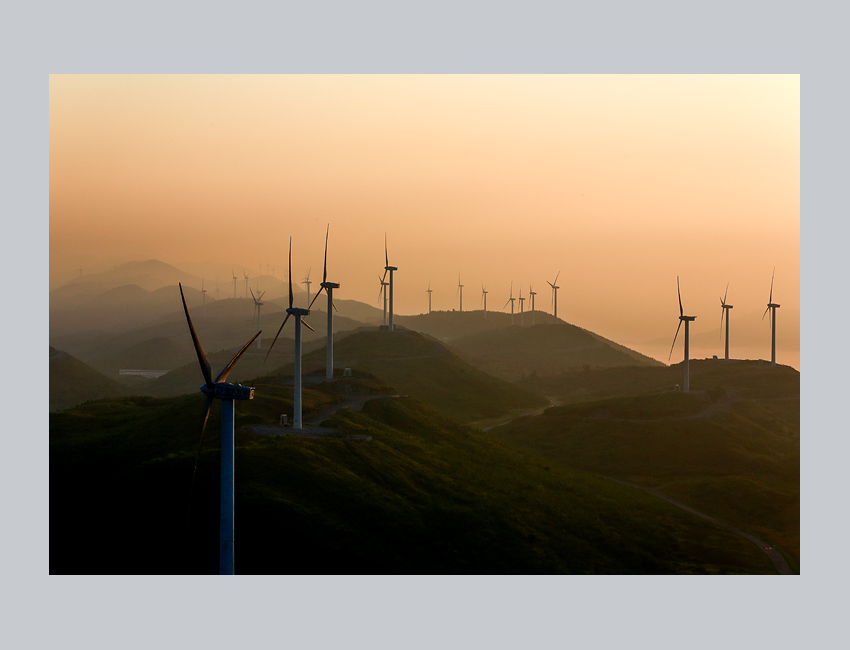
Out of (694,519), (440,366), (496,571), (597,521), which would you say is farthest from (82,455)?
(440,366)

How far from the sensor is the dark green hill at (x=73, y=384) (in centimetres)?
17638

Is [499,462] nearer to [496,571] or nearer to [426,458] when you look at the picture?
[426,458]

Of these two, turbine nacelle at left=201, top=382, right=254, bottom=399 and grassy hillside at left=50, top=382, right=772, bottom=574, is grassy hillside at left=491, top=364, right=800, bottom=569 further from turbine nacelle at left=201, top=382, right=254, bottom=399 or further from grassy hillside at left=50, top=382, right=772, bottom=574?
turbine nacelle at left=201, top=382, right=254, bottom=399

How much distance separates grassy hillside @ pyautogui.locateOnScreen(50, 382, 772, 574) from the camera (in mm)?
55969

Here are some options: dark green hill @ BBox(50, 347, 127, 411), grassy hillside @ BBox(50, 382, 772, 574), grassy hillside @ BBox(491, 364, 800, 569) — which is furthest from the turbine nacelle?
dark green hill @ BBox(50, 347, 127, 411)

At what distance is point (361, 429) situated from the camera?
294 ft

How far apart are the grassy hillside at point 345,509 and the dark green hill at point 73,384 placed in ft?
273

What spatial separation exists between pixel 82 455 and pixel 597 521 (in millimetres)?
55611

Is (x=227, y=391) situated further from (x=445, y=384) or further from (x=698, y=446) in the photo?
(x=445, y=384)

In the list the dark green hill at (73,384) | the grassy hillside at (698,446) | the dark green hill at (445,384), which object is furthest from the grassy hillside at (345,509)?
the dark green hill at (73,384)

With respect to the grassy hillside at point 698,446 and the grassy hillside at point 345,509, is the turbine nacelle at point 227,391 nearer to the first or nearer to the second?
the grassy hillside at point 345,509

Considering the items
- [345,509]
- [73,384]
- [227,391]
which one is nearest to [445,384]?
[73,384]

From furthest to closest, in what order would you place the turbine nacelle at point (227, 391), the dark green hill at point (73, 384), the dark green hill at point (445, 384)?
the dark green hill at point (73, 384) → the dark green hill at point (445, 384) → the turbine nacelle at point (227, 391)

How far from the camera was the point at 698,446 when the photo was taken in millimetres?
128250
